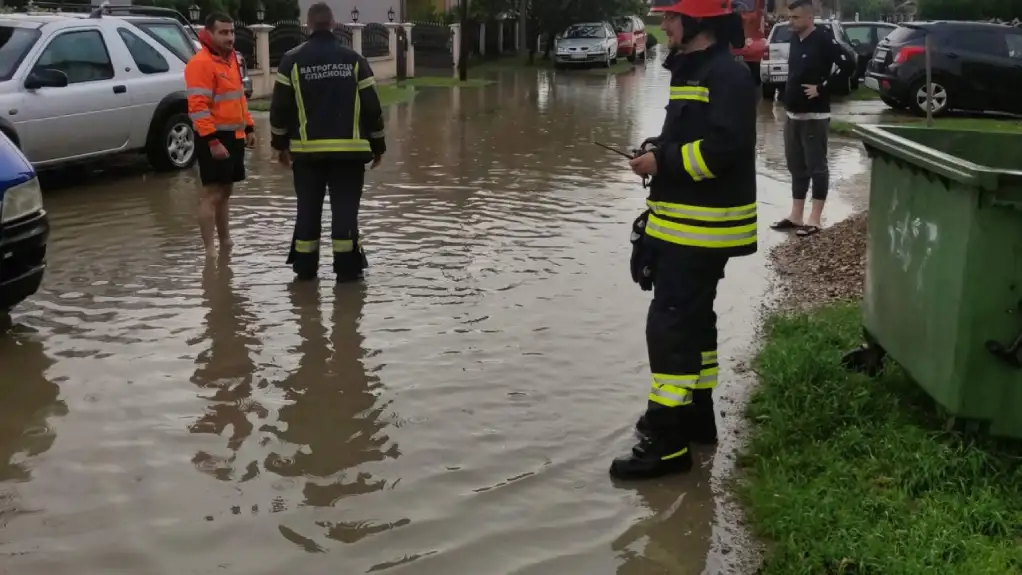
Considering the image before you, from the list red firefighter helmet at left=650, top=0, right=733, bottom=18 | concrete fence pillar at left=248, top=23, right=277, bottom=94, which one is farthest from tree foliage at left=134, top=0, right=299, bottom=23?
red firefighter helmet at left=650, top=0, right=733, bottom=18

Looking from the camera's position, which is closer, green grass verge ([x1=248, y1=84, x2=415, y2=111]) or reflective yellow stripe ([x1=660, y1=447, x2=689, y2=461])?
reflective yellow stripe ([x1=660, y1=447, x2=689, y2=461])

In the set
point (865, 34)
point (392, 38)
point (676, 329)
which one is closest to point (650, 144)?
point (676, 329)

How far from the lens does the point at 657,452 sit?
427 centimetres

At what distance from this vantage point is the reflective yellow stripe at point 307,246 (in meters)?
6.98

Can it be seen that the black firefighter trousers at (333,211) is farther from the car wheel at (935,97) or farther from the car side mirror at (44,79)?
the car wheel at (935,97)

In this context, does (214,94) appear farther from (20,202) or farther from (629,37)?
(629,37)

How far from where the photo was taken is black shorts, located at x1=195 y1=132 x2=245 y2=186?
736cm

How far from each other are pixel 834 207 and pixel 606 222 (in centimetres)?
247

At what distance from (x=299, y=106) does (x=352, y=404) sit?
2443mm

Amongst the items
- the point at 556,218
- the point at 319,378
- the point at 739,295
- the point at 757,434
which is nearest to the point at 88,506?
the point at 319,378

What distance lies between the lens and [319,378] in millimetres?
5363

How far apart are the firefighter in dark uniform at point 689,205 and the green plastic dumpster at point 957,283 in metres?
0.72

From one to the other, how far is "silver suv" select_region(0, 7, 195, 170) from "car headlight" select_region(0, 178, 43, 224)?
3576mm

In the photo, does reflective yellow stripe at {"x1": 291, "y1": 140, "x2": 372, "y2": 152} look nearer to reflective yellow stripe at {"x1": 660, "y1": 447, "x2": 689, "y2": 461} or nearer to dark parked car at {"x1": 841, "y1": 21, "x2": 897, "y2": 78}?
reflective yellow stripe at {"x1": 660, "y1": 447, "x2": 689, "y2": 461}
